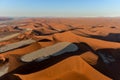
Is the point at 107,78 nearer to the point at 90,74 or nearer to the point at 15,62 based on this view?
the point at 90,74

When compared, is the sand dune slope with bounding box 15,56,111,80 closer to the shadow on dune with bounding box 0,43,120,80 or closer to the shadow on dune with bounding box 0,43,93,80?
the shadow on dune with bounding box 0,43,120,80

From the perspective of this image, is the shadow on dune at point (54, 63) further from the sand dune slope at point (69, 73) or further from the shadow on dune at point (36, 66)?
the sand dune slope at point (69, 73)

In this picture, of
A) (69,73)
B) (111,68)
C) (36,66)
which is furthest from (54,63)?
(111,68)

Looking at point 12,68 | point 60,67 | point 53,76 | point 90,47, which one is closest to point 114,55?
point 90,47

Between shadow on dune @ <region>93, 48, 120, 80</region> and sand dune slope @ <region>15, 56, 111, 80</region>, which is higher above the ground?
sand dune slope @ <region>15, 56, 111, 80</region>

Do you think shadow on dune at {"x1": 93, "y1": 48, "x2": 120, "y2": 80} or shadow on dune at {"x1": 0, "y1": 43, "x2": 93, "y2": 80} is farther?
shadow on dune at {"x1": 0, "y1": 43, "x2": 93, "y2": 80}

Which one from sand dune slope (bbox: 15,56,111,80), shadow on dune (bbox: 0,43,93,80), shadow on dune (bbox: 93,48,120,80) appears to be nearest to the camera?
sand dune slope (bbox: 15,56,111,80)

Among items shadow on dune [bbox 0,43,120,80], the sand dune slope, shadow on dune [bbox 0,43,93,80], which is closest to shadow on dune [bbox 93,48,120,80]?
shadow on dune [bbox 0,43,120,80]

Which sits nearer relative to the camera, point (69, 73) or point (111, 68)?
point (69, 73)

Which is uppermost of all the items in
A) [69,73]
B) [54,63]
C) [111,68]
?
[69,73]

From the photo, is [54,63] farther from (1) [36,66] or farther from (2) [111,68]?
(2) [111,68]

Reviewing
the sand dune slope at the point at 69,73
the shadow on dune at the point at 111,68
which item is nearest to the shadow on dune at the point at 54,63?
the shadow on dune at the point at 111,68

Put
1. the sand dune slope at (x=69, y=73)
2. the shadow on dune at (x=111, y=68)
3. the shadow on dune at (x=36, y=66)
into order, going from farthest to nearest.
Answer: the shadow on dune at (x=36, y=66)
the shadow on dune at (x=111, y=68)
the sand dune slope at (x=69, y=73)
